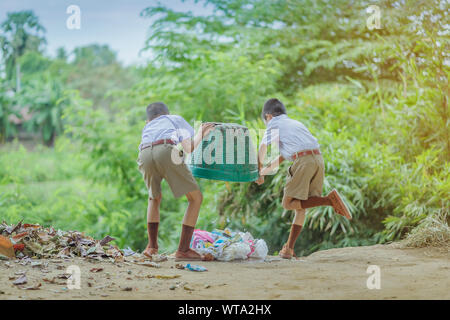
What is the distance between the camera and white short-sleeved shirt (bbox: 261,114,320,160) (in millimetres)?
4977

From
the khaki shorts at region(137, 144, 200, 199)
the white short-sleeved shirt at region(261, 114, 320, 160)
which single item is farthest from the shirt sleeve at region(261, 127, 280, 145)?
the khaki shorts at region(137, 144, 200, 199)

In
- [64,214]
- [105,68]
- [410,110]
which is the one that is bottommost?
[64,214]

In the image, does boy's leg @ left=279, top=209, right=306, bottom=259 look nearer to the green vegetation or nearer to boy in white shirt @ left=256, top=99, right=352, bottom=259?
boy in white shirt @ left=256, top=99, right=352, bottom=259

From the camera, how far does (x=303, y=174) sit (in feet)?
16.3

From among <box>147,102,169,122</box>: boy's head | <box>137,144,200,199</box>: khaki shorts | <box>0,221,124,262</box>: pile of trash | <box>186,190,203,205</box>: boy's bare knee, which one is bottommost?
<box>0,221,124,262</box>: pile of trash

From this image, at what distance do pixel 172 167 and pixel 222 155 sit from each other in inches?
20.1

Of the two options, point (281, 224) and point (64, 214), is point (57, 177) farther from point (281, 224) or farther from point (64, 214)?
point (281, 224)

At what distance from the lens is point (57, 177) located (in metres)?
17.1

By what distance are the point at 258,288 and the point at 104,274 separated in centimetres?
113

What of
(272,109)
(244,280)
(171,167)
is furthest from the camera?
(272,109)

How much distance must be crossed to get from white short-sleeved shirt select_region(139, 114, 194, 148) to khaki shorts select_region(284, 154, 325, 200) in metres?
1.10

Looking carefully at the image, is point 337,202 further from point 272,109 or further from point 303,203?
point 272,109

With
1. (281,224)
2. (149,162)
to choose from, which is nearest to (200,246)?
(149,162)

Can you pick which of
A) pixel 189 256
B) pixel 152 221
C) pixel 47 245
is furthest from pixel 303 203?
pixel 47 245
